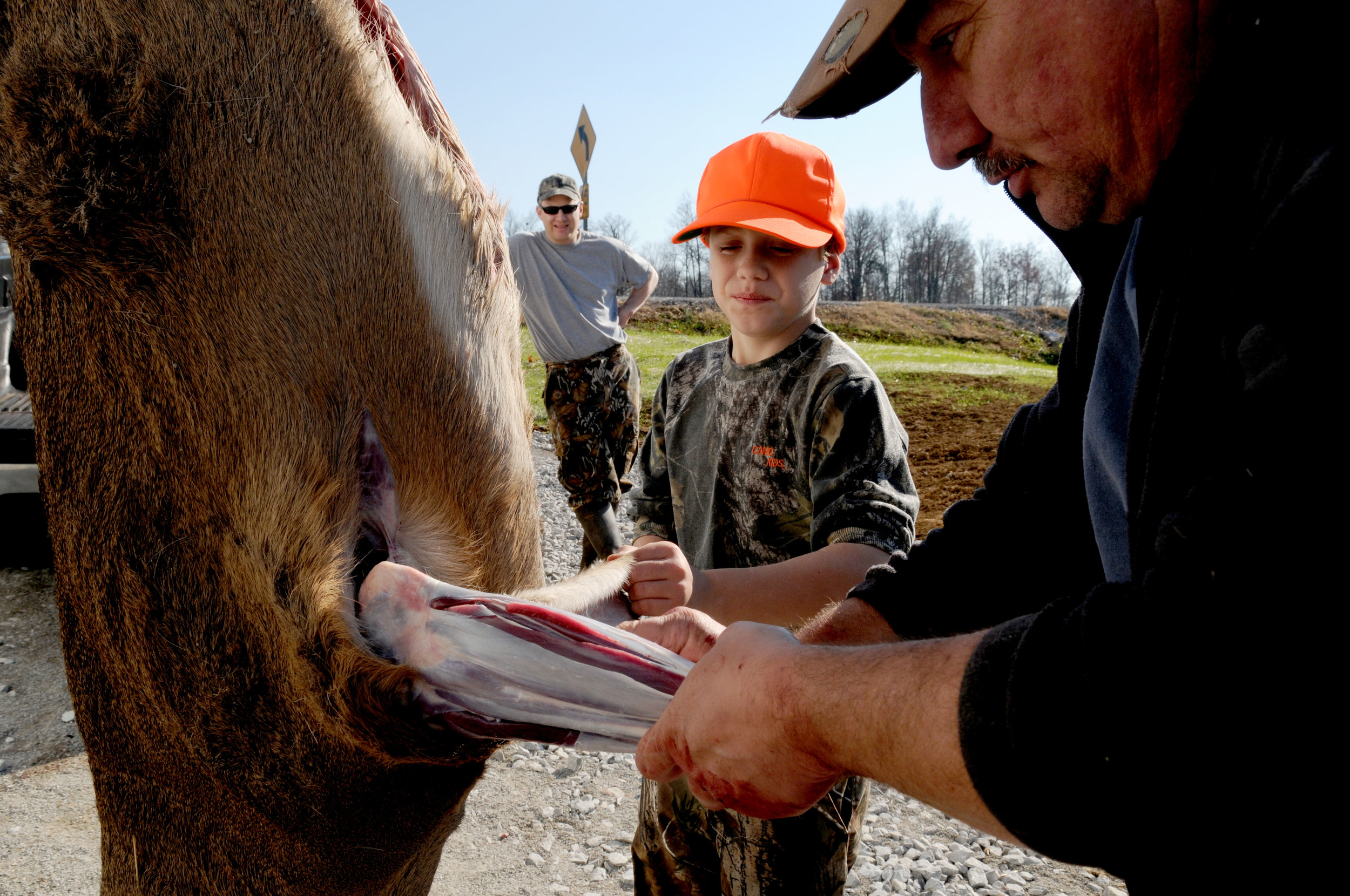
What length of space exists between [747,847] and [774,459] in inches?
41.5

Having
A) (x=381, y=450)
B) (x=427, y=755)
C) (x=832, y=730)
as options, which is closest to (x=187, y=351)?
(x=381, y=450)

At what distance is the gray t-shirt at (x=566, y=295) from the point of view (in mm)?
6438

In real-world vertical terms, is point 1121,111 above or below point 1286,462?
above

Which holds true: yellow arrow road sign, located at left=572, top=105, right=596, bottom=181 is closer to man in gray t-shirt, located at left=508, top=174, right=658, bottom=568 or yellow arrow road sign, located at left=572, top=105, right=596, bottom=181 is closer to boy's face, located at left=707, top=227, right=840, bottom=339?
man in gray t-shirt, located at left=508, top=174, right=658, bottom=568


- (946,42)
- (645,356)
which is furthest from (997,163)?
(645,356)

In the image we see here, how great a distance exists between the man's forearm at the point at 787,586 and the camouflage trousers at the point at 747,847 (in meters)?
0.46

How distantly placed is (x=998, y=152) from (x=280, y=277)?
124cm

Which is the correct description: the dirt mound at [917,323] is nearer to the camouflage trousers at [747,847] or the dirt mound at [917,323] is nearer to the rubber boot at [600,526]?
the rubber boot at [600,526]

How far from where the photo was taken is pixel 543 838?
3.58 meters

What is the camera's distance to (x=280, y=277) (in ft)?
4.26

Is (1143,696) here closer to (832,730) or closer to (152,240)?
(832,730)

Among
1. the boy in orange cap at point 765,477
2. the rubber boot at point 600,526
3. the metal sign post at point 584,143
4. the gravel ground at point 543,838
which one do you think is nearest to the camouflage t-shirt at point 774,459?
the boy in orange cap at point 765,477

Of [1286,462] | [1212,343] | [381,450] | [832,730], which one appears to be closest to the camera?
[1286,462]

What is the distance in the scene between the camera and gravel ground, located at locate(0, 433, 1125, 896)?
10.6 feet
